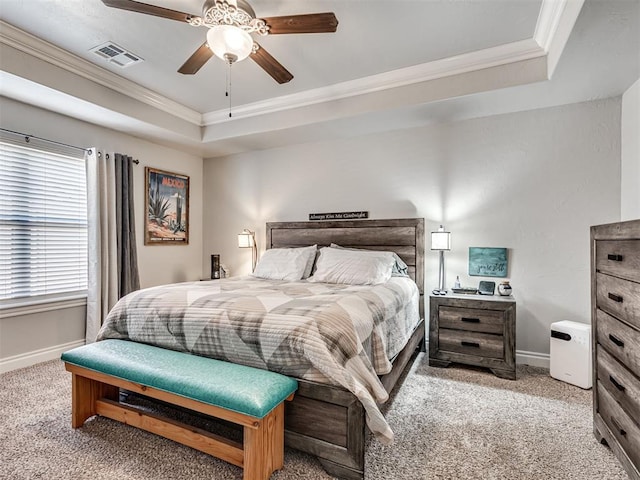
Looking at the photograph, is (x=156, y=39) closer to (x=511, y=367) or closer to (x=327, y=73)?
(x=327, y=73)

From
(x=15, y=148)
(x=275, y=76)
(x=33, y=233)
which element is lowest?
(x=33, y=233)

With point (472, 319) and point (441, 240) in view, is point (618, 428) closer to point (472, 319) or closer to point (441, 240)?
point (472, 319)

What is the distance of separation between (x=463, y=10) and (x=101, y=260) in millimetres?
3786

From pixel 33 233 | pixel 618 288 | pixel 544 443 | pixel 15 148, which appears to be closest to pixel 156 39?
pixel 15 148

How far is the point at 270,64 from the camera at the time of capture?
2188mm

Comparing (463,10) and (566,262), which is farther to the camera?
(566,262)

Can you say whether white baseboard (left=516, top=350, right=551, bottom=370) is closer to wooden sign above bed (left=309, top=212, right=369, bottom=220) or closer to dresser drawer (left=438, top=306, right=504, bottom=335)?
dresser drawer (left=438, top=306, right=504, bottom=335)

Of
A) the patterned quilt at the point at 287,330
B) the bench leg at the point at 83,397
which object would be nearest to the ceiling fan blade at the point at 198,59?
the patterned quilt at the point at 287,330

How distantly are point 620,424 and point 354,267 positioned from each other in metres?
1.94

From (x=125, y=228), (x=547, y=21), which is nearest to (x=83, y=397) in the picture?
Answer: (x=125, y=228)

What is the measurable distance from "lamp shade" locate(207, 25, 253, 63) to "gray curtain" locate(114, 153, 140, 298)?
2304mm

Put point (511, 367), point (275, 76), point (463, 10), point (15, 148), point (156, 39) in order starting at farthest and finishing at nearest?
1. point (15, 148)
2. point (511, 367)
3. point (156, 39)
4. point (275, 76)
5. point (463, 10)

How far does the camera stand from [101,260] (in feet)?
11.1

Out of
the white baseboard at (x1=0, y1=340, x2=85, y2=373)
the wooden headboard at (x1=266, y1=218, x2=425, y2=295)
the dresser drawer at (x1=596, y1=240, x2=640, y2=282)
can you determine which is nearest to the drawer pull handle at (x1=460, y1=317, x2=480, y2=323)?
the wooden headboard at (x1=266, y1=218, x2=425, y2=295)
